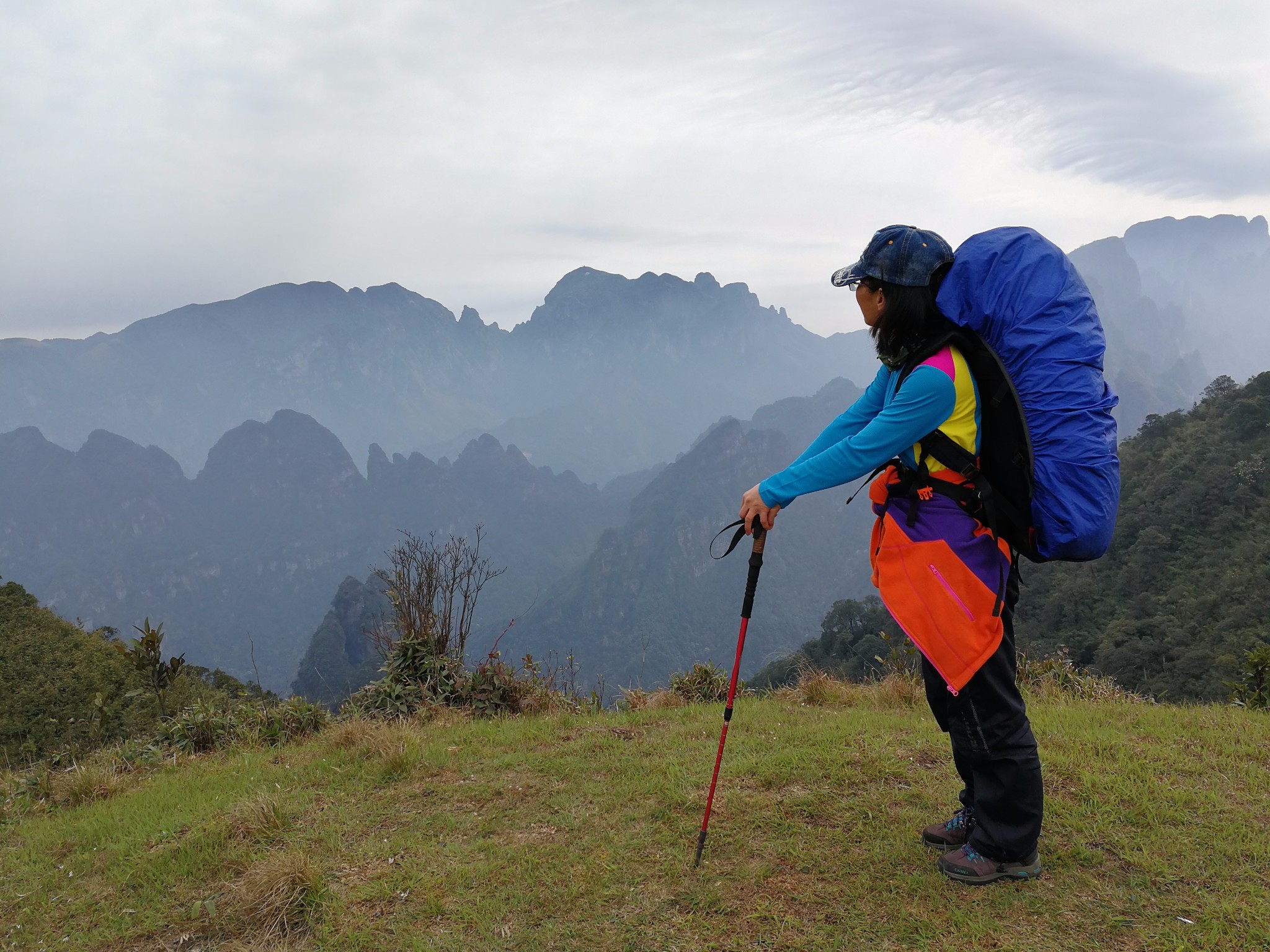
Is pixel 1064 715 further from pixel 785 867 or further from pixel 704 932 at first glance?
pixel 704 932

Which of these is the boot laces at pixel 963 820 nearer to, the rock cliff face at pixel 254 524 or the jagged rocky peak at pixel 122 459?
the rock cliff face at pixel 254 524

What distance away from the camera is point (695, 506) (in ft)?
482

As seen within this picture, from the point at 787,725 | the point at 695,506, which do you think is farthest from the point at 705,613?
the point at 787,725

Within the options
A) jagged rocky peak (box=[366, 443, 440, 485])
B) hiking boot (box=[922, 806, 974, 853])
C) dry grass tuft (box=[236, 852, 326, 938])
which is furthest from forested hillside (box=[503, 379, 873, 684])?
hiking boot (box=[922, 806, 974, 853])

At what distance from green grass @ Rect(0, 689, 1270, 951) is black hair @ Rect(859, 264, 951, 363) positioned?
7.16 feet

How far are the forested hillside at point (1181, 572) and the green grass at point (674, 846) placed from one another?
17958 mm

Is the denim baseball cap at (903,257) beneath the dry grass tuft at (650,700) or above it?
above

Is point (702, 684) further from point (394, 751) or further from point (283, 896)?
point (283, 896)

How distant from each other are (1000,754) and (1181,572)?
118ft

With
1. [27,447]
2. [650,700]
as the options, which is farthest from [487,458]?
[650,700]

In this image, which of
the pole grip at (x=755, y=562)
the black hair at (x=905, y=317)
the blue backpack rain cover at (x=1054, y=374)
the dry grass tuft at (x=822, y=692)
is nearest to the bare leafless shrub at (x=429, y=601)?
the dry grass tuft at (x=822, y=692)

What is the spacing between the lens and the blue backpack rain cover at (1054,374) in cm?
242

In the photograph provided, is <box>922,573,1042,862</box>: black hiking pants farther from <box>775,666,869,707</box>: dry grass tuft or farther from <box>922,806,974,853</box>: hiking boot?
<box>775,666,869,707</box>: dry grass tuft

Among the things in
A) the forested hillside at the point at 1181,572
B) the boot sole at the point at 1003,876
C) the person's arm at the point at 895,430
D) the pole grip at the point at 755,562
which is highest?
the person's arm at the point at 895,430
